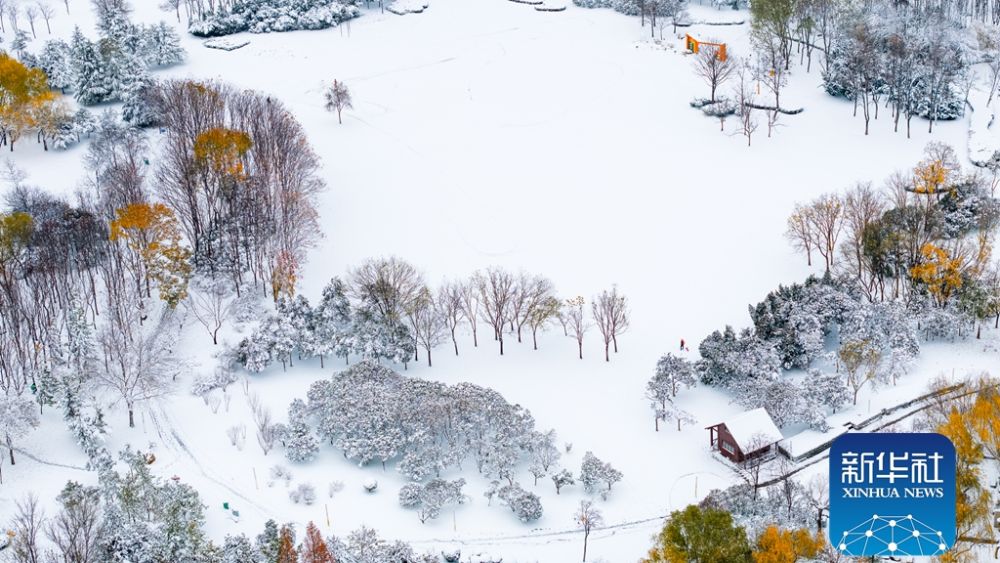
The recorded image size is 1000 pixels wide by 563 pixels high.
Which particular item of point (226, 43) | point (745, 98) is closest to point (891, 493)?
point (745, 98)

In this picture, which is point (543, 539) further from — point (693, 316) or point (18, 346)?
point (18, 346)

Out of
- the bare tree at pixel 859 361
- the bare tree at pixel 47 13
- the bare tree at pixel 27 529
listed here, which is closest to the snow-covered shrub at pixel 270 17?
the bare tree at pixel 47 13

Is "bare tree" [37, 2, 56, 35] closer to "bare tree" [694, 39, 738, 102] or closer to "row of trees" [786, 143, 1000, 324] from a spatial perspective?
"bare tree" [694, 39, 738, 102]

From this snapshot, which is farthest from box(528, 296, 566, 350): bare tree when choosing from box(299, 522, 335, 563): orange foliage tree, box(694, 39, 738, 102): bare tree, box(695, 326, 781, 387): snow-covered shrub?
box(694, 39, 738, 102): bare tree

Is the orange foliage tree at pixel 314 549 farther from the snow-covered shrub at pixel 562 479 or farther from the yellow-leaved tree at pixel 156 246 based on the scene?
the yellow-leaved tree at pixel 156 246

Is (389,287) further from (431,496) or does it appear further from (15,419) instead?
(15,419)

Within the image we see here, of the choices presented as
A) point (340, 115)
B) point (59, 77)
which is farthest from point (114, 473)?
point (59, 77)

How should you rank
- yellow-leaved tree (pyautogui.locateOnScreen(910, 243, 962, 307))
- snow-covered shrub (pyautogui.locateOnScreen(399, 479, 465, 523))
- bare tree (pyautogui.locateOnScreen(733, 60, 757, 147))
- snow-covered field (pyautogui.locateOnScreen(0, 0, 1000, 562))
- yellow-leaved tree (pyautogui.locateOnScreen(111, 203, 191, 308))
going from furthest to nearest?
bare tree (pyautogui.locateOnScreen(733, 60, 757, 147)), yellow-leaved tree (pyautogui.locateOnScreen(111, 203, 191, 308)), yellow-leaved tree (pyautogui.locateOnScreen(910, 243, 962, 307)), snow-covered field (pyautogui.locateOnScreen(0, 0, 1000, 562)), snow-covered shrub (pyautogui.locateOnScreen(399, 479, 465, 523))
